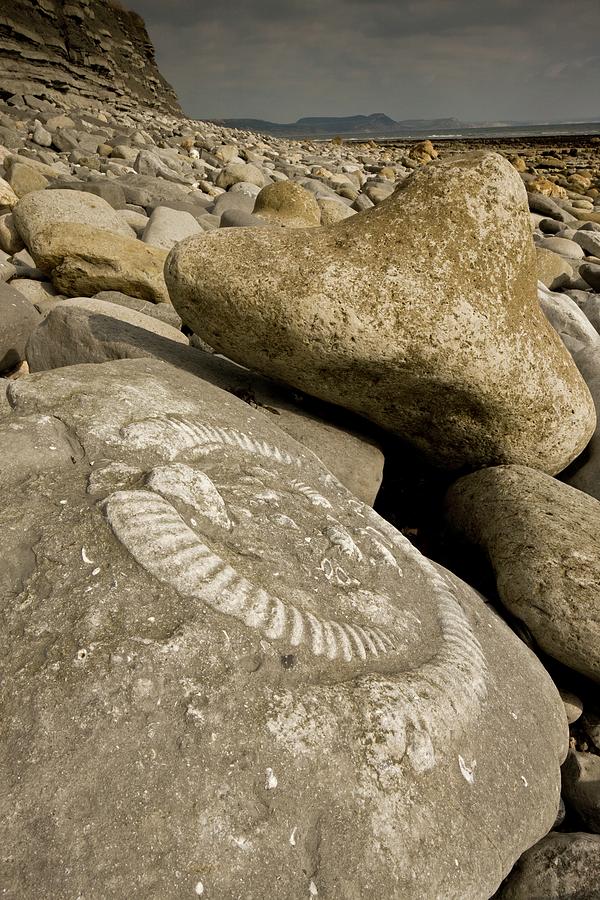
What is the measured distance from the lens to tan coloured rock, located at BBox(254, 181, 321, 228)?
7.73 m

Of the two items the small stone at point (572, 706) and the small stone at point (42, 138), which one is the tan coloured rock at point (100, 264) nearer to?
the small stone at point (572, 706)

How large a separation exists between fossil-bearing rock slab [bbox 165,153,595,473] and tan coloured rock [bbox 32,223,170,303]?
2.00 meters

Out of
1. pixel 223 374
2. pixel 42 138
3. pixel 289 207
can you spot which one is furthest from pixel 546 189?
pixel 223 374

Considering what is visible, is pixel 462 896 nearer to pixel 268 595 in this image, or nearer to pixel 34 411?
pixel 268 595

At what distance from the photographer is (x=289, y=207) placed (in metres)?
7.80

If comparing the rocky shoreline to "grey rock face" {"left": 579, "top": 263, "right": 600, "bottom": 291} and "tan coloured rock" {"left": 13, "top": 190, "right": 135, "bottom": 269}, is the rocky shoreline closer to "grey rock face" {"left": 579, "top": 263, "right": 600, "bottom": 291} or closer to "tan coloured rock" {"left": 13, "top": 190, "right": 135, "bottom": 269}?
"tan coloured rock" {"left": 13, "top": 190, "right": 135, "bottom": 269}

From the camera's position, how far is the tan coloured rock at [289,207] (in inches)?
304

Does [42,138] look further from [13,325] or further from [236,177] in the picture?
[13,325]

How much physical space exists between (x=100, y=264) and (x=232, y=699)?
4222 mm

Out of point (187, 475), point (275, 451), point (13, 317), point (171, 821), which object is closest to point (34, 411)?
point (187, 475)

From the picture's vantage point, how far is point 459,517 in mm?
3027

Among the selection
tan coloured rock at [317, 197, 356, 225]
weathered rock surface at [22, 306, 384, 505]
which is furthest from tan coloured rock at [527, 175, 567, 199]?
weathered rock surface at [22, 306, 384, 505]

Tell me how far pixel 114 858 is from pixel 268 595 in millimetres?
686

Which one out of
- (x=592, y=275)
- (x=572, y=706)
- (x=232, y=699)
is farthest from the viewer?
(x=592, y=275)
